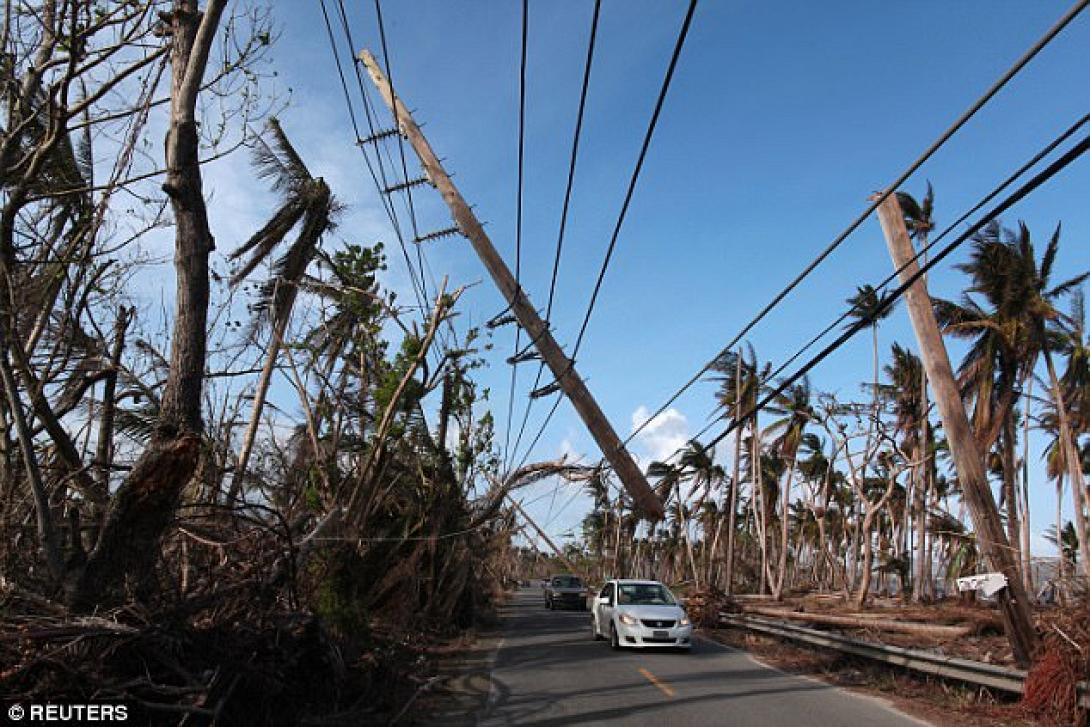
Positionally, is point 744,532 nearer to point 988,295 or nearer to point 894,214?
point 988,295

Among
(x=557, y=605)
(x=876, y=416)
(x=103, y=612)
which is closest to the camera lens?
(x=103, y=612)

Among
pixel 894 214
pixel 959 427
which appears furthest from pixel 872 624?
pixel 894 214

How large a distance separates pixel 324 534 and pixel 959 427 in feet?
33.2

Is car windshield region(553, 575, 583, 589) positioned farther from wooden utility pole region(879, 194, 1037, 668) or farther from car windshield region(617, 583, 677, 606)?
wooden utility pole region(879, 194, 1037, 668)

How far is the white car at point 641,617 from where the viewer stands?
55.4 feet

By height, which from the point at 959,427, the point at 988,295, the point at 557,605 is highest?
the point at 988,295

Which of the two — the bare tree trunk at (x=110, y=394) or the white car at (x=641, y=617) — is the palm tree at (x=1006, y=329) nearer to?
the white car at (x=641, y=617)

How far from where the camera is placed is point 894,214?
12.2m

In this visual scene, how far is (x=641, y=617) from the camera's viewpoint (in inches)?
673

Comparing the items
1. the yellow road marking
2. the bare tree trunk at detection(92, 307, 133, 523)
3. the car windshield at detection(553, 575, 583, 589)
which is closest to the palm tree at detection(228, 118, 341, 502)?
the bare tree trunk at detection(92, 307, 133, 523)

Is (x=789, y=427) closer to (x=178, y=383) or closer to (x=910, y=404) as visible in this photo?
(x=910, y=404)

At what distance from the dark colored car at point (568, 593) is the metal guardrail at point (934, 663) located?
21.0 m

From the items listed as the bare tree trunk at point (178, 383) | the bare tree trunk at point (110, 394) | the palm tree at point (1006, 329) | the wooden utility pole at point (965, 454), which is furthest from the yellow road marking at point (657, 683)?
the palm tree at point (1006, 329)

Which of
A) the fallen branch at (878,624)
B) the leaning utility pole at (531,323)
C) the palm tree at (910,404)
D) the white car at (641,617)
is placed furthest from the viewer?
the palm tree at (910,404)
